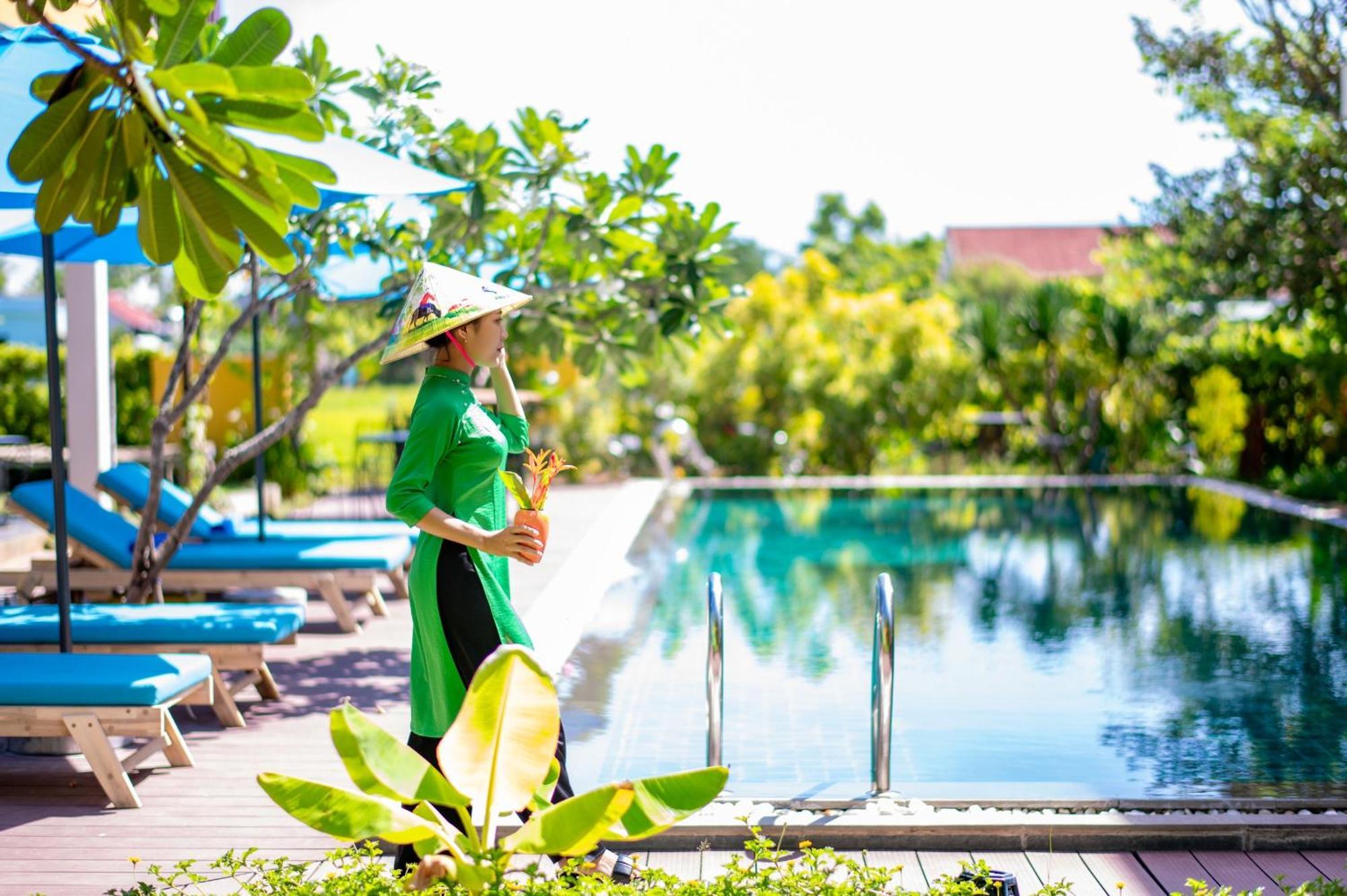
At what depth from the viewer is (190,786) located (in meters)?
5.03

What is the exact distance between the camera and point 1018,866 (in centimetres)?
415

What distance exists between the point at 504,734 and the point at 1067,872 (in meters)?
2.04

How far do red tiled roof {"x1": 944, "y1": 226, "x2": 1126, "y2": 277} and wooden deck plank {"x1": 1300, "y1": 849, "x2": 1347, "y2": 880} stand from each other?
160ft

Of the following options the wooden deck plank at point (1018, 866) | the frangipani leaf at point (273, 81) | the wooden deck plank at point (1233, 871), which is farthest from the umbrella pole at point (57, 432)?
the wooden deck plank at point (1233, 871)

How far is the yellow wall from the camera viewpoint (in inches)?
674

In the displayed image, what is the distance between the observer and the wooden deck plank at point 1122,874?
155 inches

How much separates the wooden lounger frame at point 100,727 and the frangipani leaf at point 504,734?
2.30 meters

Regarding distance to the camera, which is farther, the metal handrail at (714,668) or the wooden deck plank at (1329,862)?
the metal handrail at (714,668)

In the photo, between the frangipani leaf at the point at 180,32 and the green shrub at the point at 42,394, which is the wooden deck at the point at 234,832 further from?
the green shrub at the point at 42,394

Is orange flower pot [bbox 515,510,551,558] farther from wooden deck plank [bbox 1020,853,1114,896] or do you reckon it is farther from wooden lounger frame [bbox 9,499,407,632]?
wooden lounger frame [bbox 9,499,407,632]

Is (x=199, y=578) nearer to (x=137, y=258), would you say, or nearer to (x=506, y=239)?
(x=137, y=258)

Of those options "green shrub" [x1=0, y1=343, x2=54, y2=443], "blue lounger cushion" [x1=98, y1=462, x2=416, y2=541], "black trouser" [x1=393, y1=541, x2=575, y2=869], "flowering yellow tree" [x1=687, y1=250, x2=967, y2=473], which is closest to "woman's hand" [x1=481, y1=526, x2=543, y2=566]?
"black trouser" [x1=393, y1=541, x2=575, y2=869]

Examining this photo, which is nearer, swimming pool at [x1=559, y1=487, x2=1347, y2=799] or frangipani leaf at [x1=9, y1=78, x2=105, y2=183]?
frangipani leaf at [x1=9, y1=78, x2=105, y2=183]

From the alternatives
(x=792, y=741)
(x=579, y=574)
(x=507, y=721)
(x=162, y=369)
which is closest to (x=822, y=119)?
(x=162, y=369)
